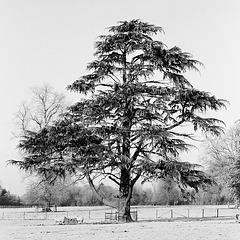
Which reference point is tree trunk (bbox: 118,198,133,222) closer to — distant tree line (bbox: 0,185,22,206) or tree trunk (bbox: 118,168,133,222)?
tree trunk (bbox: 118,168,133,222)

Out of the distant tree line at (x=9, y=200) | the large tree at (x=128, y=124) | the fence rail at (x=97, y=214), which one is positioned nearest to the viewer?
the large tree at (x=128, y=124)

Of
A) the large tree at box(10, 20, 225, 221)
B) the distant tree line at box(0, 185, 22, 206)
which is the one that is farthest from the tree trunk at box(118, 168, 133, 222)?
the distant tree line at box(0, 185, 22, 206)

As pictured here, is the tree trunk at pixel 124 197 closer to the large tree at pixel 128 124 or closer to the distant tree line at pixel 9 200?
the large tree at pixel 128 124

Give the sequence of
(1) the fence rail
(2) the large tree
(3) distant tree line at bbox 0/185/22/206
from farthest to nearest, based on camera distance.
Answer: (3) distant tree line at bbox 0/185/22/206
(1) the fence rail
(2) the large tree

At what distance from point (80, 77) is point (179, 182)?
26.0 ft

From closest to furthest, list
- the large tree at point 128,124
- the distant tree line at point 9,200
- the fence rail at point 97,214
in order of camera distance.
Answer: the large tree at point 128,124, the fence rail at point 97,214, the distant tree line at point 9,200

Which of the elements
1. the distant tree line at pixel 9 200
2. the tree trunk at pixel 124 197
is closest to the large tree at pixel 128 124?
the tree trunk at pixel 124 197

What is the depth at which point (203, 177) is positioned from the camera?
22391mm

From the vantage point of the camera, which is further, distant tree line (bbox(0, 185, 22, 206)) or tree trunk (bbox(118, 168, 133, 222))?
distant tree line (bbox(0, 185, 22, 206))

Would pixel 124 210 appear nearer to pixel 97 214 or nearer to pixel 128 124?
pixel 128 124

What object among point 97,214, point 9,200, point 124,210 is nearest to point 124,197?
point 124,210

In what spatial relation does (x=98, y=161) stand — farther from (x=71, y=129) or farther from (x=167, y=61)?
(x=167, y=61)

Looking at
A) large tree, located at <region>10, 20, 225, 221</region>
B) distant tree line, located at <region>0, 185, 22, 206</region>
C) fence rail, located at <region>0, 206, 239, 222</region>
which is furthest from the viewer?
distant tree line, located at <region>0, 185, 22, 206</region>

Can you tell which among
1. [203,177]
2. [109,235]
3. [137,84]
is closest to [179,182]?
[203,177]
